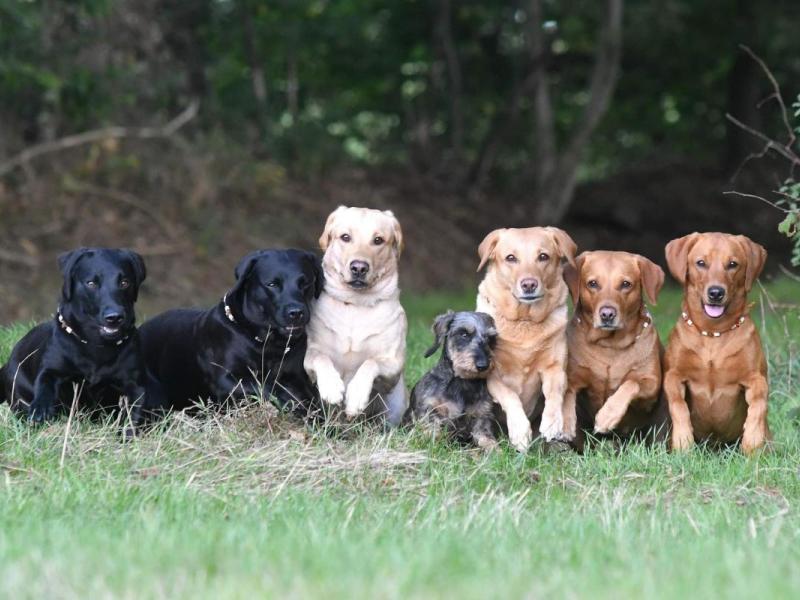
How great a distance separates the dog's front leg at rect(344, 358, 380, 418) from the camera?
7621mm

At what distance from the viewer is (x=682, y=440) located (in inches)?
304

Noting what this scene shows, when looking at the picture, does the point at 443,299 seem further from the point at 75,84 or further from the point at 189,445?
the point at 189,445

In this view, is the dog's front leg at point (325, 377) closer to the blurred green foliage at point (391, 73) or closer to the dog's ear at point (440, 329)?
the dog's ear at point (440, 329)

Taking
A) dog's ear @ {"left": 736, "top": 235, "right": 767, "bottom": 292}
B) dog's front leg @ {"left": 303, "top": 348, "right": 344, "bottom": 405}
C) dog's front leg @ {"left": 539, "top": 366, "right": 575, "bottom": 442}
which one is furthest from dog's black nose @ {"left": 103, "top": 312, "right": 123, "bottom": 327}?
dog's ear @ {"left": 736, "top": 235, "right": 767, "bottom": 292}

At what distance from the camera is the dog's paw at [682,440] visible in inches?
302

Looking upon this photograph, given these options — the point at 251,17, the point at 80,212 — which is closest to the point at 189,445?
the point at 80,212

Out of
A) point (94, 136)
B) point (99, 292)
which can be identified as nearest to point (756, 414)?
point (99, 292)

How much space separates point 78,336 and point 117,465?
1198 mm

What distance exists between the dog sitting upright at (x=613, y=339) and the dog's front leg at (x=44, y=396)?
3172 millimetres

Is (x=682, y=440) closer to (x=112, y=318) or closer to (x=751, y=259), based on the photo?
(x=751, y=259)

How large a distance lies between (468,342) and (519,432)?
62 cm

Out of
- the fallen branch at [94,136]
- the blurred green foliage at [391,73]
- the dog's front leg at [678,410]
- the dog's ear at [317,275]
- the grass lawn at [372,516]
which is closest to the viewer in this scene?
the grass lawn at [372,516]

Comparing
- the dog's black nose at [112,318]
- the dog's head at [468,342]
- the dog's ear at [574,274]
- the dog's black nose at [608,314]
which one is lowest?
the dog's black nose at [112,318]

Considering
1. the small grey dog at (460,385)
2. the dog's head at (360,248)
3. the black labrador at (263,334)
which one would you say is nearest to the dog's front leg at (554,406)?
the small grey dog at (460,385)
